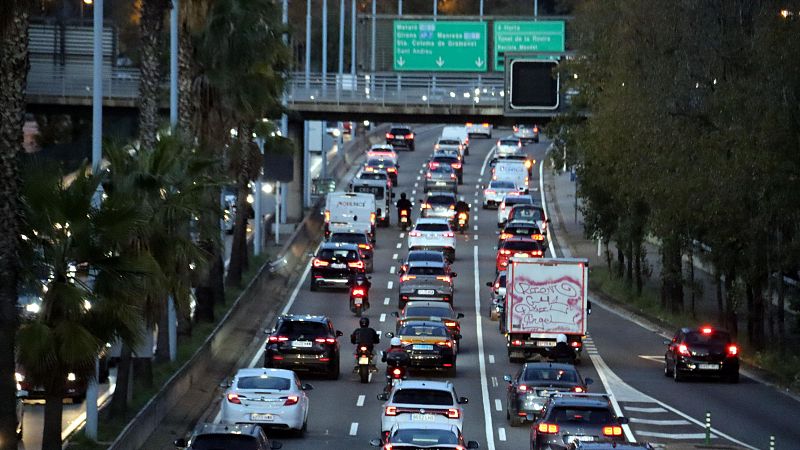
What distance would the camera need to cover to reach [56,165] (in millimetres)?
25906

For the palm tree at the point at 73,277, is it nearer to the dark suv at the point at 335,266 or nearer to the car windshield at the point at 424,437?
the car windshield at the point at 424,437

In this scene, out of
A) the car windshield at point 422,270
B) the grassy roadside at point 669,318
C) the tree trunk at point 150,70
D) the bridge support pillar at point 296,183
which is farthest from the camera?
the bridge support pillar at point 296,183

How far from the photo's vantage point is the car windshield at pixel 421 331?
40.9 meters

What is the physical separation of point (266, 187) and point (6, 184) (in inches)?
2258

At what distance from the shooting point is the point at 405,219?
7800 cm

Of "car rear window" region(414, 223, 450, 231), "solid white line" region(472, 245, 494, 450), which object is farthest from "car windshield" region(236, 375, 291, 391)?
"car rear window" region(414, 223, 450, 231)

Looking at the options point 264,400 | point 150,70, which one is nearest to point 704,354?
point 264,400

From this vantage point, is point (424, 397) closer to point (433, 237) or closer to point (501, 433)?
point (501, 433)

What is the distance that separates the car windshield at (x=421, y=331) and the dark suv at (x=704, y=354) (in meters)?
6.02

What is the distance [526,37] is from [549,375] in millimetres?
45761

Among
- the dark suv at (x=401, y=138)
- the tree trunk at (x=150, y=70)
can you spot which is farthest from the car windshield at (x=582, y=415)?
the dark suv at (x=401, y=138)

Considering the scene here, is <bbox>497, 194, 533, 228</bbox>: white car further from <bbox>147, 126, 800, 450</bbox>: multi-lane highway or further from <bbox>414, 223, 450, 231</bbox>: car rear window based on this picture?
<bbox>147, 126, 800, 450</bbox>: multi-lane highway

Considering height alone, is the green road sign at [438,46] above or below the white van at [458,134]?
above

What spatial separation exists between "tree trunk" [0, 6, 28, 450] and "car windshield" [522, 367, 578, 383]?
13.4m
